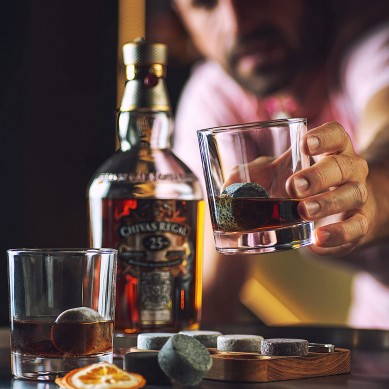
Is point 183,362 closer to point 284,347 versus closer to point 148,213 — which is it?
point 284,347

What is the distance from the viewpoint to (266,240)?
114 centimetres

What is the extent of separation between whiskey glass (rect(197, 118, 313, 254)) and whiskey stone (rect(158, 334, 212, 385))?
182mm

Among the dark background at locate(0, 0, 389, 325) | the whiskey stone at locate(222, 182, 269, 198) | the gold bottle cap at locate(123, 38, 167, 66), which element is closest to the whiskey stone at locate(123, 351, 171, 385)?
the whiskey stone at locate(222, 182, 269, 198)

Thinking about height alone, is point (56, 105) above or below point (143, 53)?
above

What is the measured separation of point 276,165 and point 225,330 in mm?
542

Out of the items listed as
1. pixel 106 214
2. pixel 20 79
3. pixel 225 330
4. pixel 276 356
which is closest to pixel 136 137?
pixel 106 214

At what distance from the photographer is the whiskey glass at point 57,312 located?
41.4 inches

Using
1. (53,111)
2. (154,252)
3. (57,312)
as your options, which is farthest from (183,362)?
(53,111)

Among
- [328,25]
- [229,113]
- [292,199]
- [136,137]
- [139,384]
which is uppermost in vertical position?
[328,25]

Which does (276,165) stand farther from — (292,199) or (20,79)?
(20,79)

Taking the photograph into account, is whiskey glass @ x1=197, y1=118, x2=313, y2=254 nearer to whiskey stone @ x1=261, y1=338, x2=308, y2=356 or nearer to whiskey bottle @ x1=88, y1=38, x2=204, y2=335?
whiskey stone @ x1=261, y1=338, x2=308, y2=356

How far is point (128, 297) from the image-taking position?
1402mm

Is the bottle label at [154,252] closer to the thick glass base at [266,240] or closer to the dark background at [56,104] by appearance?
the thick glass base at [266,240]

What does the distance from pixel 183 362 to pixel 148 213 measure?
1.39 ft
